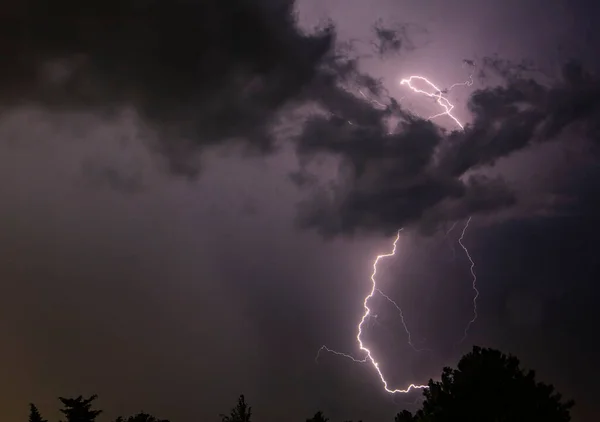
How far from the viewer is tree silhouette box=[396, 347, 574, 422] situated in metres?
18.6

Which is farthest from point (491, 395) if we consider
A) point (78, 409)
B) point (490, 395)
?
point (78, 409)

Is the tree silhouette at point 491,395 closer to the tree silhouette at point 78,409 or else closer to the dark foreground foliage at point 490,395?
the dark foreground foliage at point 490,395

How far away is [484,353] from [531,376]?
178 centimetres

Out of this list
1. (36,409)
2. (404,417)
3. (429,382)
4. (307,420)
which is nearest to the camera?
(429,382)

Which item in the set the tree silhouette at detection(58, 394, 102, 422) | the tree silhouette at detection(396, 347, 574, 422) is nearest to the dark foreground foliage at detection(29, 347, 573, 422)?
the tree silhouette at detection(396, 347, 574, 422)

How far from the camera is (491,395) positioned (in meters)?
19.3

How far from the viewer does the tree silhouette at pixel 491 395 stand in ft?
60.9

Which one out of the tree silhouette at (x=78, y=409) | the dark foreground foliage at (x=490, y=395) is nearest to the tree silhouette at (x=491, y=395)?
the dark foreground foliage at (x=490, y=395)

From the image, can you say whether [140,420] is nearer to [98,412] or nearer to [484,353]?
[98,412]

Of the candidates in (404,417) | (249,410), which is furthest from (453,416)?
(249,410)

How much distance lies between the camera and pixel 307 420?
31.7 m

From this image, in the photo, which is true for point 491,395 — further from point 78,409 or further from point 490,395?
point 78,409

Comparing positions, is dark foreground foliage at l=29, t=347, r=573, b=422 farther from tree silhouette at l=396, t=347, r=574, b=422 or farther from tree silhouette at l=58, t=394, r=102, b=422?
tree silhouette at l=58, t=394, r=102, b=422

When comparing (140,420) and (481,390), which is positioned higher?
(140,420)
